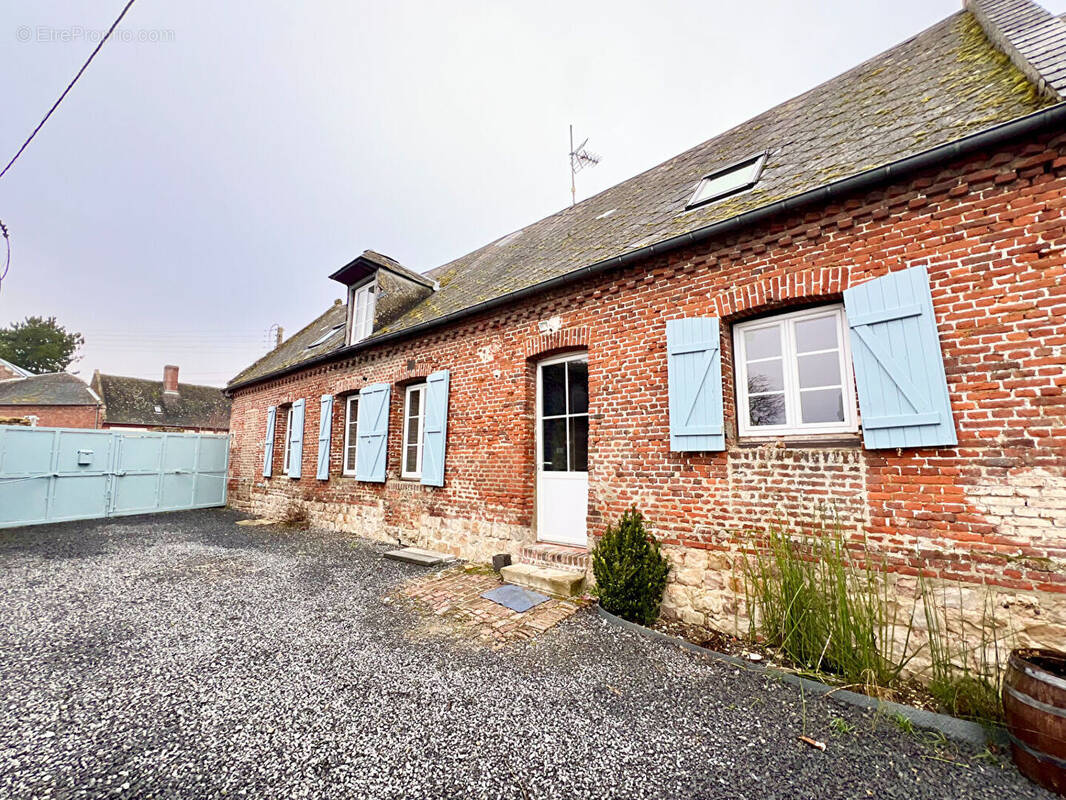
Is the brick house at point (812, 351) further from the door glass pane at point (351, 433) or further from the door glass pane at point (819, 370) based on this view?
the door glass pane at point (351, 433)

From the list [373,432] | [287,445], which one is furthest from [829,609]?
[287,445]

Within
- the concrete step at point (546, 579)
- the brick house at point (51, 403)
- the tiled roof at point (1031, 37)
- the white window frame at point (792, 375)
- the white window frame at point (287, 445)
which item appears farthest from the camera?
the brick house at point (51, 403)

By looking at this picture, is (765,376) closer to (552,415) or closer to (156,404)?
(552,415)

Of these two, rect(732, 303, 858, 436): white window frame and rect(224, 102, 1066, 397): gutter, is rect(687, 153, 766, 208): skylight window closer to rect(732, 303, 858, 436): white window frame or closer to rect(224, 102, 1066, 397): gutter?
rect(224, 102, 1066, 397): gutter

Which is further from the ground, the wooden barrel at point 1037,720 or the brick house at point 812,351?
the brick house at point 812,351

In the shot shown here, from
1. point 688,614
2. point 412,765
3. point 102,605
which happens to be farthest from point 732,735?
point 102,605

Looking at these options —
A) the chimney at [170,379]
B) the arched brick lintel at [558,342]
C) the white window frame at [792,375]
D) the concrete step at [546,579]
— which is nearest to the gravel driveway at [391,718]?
the concrete step at [546,579]

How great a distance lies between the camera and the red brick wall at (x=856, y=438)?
286cm

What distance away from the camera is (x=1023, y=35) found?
3883 millimetres

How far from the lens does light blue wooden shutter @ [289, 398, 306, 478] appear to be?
31.8 feet

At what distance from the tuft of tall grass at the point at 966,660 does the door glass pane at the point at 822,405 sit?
1.32 metres

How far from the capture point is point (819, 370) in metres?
3.77

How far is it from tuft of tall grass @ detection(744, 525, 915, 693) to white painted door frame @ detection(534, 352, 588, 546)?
81.6 inches

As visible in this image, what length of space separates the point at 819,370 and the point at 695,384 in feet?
3.34
